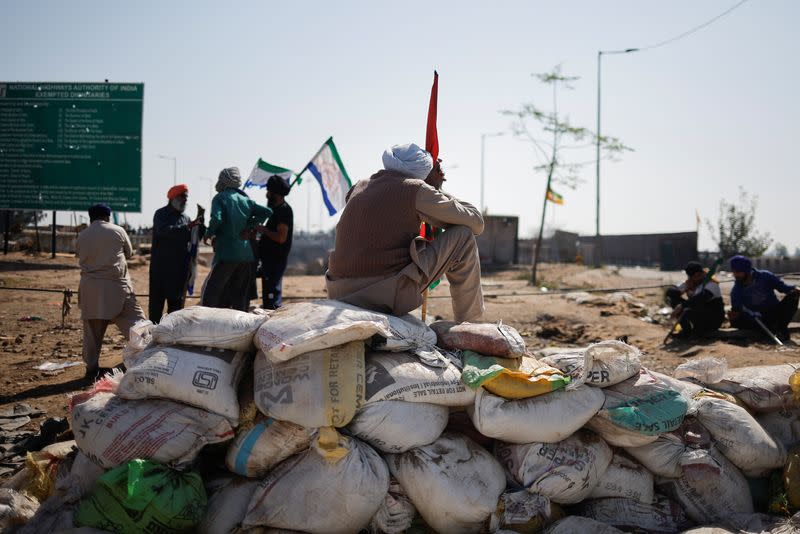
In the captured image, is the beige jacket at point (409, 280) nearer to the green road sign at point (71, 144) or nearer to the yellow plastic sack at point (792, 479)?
the yellow plastic sack at point (792, 479)

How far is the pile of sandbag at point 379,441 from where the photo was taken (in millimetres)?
2443

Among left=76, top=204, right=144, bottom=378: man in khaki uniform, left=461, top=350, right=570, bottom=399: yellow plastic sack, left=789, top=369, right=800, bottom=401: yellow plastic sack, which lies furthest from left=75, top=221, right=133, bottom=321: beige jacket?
left=789, top=369, right=800, bottom=401: yellow plastic sack

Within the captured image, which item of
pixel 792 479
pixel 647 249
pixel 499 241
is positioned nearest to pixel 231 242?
pixel 792 479

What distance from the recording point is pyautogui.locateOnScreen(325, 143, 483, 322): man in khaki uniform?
3281 mm

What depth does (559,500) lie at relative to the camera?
2.65 metres

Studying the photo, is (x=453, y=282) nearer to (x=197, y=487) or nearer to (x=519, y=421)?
(x=519, y=421)

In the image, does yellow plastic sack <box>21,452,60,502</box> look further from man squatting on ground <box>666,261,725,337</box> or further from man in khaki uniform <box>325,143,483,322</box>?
man squatting on ground <box>666,261,725,337</box>

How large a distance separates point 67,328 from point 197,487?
6.06 meters

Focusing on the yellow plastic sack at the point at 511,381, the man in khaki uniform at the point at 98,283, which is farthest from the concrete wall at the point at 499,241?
the yellow plastic sack at the point at 511,381

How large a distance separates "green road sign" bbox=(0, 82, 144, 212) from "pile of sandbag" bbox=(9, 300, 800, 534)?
13.1 m

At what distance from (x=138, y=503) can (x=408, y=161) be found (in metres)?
2.05

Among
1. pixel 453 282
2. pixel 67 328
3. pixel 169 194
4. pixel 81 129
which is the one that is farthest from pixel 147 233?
pixel 453 282

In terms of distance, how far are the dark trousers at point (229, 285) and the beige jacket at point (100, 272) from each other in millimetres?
719

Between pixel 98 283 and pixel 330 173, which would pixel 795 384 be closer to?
pixel 98 283
